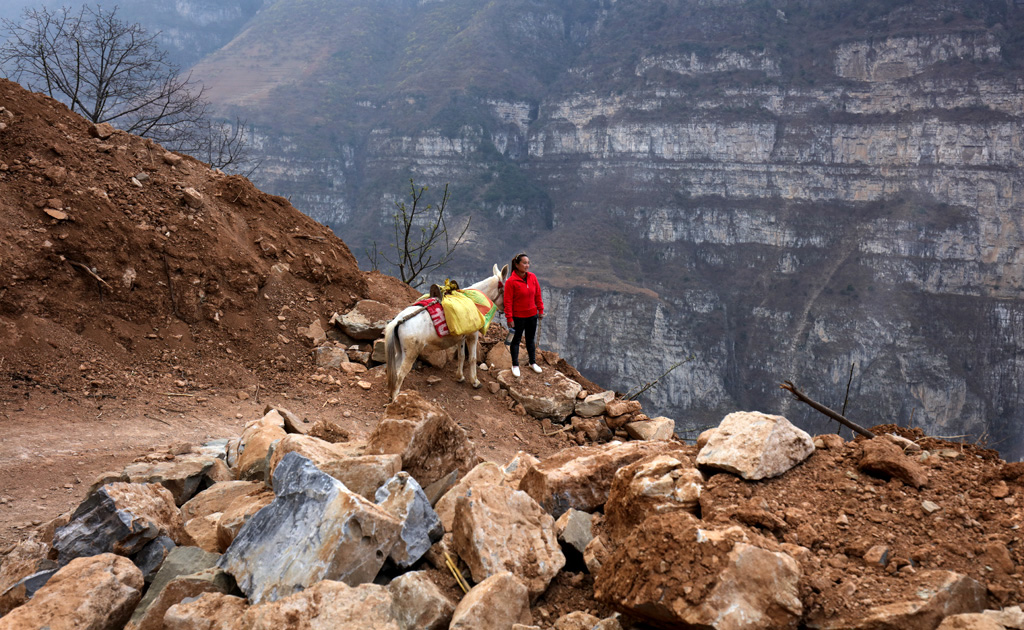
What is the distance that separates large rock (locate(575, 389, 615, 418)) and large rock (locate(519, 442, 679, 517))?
432cm

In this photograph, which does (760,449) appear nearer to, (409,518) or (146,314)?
(409,518)

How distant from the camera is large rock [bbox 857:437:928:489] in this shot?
11.6ft

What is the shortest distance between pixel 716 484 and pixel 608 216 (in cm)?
8348

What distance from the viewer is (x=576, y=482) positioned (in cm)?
440

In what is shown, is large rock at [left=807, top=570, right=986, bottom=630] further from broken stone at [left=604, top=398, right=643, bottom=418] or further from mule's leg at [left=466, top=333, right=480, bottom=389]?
mule's leg at [left=466, top=333, right=480, bottom=389]

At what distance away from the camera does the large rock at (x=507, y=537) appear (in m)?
3.53

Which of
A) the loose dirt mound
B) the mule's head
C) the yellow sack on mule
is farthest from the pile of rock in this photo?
the mule's head

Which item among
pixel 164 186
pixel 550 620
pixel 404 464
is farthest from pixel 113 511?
pixel 164 186

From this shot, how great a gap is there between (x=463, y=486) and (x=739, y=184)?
275 ft

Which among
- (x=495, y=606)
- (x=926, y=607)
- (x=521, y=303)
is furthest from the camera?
(x=521, y=303)

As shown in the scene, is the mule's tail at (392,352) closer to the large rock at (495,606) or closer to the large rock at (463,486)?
the large rock at (463,486)

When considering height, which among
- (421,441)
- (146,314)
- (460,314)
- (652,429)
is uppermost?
(460,314)

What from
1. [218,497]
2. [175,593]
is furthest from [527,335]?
[175,593]

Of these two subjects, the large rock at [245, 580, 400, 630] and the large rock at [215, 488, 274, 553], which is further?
the large rock at [215, 488, 274, 553]
